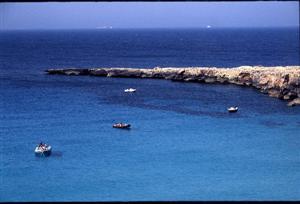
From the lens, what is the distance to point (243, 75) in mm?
29625

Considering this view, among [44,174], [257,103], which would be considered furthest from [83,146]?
[257,103]

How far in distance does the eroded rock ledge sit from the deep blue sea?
83 centimetres

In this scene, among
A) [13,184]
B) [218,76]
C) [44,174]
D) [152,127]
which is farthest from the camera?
[218,76]

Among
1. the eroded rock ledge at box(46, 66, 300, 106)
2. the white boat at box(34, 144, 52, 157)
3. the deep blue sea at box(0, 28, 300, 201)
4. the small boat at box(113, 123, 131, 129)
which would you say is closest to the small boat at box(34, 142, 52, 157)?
the white boat at box(34, 144, 52, 157)

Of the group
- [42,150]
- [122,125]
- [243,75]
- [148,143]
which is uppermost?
[243,75]

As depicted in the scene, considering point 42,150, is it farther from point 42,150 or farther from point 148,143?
point 148,143

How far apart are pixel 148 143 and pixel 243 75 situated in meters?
13.9

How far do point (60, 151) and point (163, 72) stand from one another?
1747 cm

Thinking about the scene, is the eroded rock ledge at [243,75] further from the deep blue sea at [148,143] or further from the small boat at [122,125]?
the small boat at [122,125]

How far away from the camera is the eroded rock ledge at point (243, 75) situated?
24.5 m

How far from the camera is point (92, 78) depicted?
33812 mm

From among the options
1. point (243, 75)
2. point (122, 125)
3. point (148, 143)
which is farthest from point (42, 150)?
point (243, 75)

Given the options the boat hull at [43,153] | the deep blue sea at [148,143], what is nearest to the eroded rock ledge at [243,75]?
the deep blue sea at [148,143]

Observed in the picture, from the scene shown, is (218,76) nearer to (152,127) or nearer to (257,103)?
(257,103)
